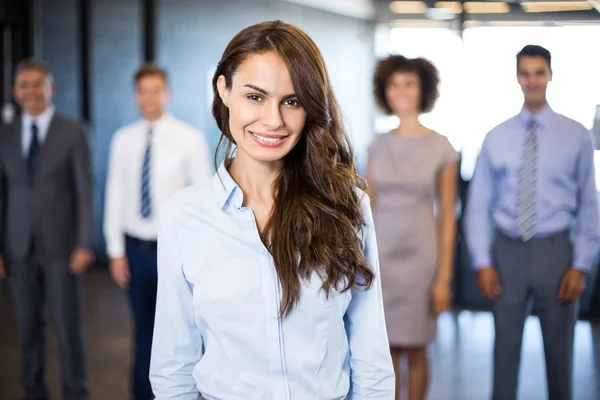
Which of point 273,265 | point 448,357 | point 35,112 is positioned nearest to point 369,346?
point 273,265

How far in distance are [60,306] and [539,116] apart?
2417 millimetres

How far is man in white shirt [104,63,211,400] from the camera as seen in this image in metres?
4.21

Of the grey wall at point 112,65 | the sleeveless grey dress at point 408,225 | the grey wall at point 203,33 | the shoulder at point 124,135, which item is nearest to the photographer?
the sleeveless grey dress at point 408,225

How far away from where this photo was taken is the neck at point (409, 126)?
391 centimetres

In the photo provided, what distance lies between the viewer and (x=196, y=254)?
177 cm

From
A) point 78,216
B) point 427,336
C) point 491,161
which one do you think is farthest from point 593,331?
point 78,216

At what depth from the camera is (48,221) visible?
427 cm

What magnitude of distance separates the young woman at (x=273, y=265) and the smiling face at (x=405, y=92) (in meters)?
2.12

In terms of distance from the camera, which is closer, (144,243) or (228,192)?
(228,192)

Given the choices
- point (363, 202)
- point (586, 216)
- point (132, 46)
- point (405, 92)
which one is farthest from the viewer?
point (132, 46)

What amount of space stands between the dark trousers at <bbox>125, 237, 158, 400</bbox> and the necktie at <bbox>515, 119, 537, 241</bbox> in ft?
5.73

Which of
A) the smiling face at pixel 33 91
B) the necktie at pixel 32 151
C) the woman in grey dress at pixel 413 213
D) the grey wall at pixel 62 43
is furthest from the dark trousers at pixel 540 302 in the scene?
the grey wall at pixel 62 43

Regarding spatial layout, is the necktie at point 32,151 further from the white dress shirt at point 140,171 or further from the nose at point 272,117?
the nose at point 272,117

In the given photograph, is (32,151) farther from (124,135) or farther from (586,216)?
(586,216)
